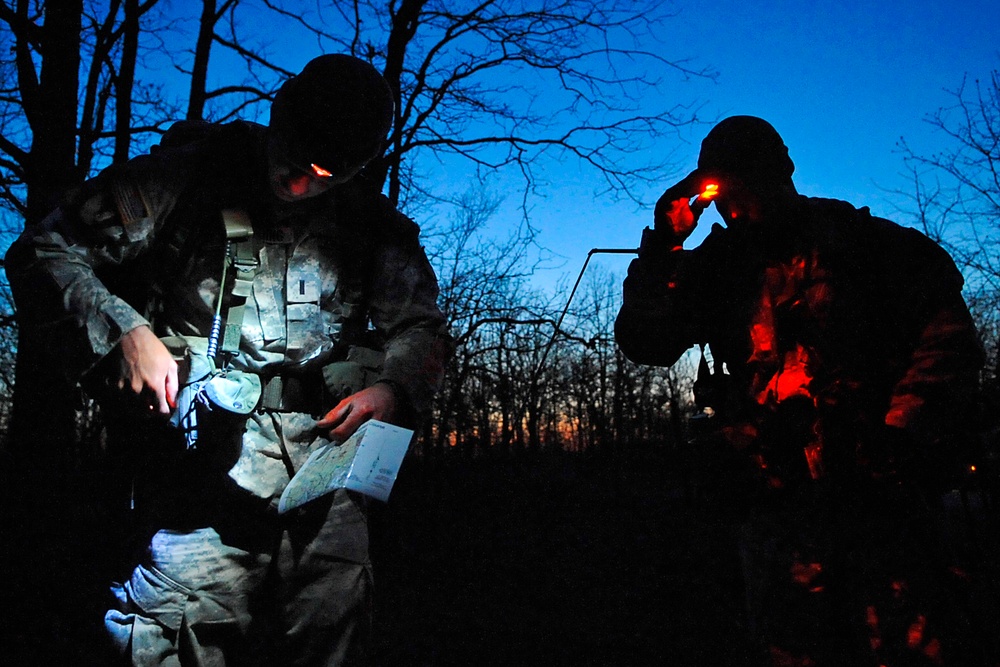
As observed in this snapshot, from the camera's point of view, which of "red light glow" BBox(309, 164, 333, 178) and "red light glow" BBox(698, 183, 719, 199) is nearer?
"red light glow" BBox(309, 164, 333, 178)

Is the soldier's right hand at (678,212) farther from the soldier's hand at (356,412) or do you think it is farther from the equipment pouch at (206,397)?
the equipment pouch at (206,397)

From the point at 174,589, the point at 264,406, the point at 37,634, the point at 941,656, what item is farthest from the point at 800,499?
the point at 37,634

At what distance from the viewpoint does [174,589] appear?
2.10 metres

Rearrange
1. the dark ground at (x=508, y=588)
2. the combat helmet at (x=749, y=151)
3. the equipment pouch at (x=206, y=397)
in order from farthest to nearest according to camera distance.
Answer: the dark ground at (x=508, y=588), the combat helmet at (x=749, y=151), the equipment pouch at (x=206, y=397)

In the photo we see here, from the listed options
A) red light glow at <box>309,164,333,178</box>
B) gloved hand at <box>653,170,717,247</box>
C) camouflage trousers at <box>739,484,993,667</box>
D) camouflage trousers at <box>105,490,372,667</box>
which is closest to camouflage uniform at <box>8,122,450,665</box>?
camouflage trousers at <box>105,490,372,667</box>

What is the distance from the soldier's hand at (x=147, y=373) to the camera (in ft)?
6.30

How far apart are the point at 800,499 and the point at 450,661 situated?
3.30 m

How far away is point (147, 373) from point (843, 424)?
262 centimetres

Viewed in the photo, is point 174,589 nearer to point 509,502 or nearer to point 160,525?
point 160,525

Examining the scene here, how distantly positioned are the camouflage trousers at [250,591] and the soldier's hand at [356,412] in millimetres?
282

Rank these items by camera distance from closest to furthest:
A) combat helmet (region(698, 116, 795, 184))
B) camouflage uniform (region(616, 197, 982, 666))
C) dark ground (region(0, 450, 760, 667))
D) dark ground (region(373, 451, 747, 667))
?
1. camouflage uniform (region(616, 197, 982, 666))
2. combat helmet (region(698, 116, 795, 184))
3. dark ground (region(0, 450, 760, 667))
4. dark ground (region(373, 451, 747, 667))

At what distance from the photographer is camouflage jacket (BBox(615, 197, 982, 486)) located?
2.52 meters

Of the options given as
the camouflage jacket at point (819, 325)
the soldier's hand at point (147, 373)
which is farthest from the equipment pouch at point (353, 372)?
the camouflage jacket at point (819, 325)

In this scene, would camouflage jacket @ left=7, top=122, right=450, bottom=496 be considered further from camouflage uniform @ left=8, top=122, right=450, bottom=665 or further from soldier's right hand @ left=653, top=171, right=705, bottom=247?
soldier's right hand @ left=653, top=171, right=705, bottom=247
